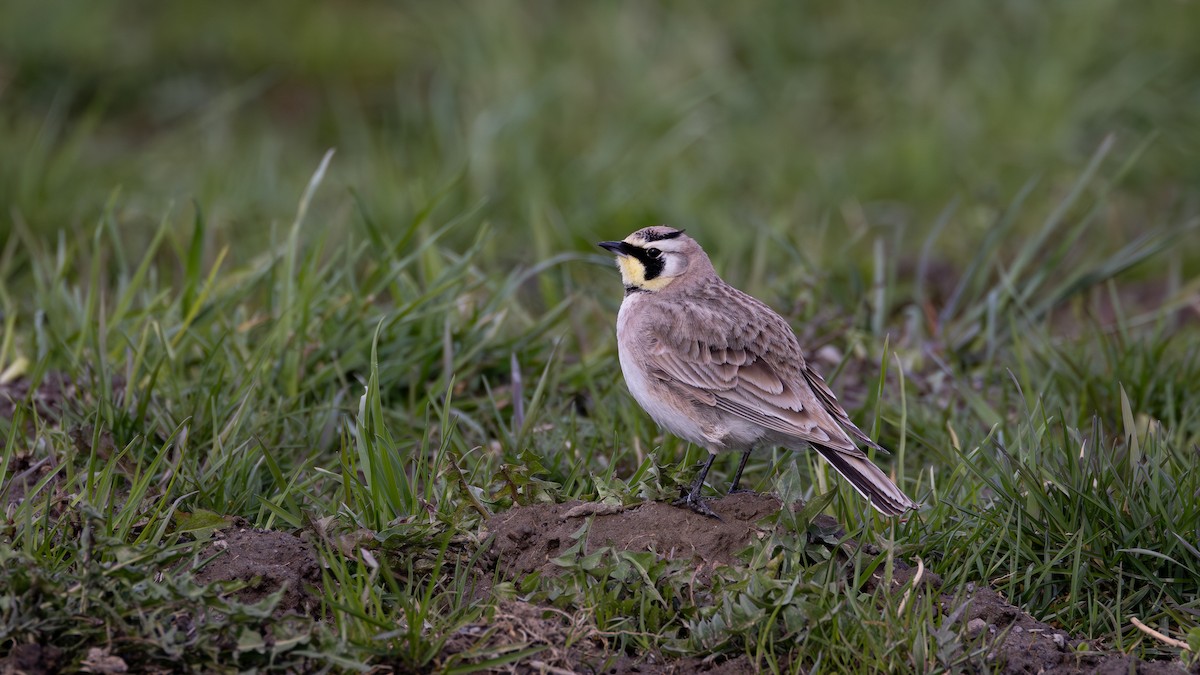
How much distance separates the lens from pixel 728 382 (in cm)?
444

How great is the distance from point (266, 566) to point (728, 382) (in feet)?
5.13

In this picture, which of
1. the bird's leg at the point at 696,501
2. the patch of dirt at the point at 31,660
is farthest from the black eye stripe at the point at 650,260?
the patch of dirt at the point at 31,660

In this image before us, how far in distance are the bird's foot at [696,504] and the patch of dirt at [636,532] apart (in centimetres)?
2

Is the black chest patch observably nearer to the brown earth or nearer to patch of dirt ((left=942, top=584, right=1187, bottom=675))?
the brown earth

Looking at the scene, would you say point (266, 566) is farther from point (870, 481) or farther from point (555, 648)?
point (870, 481)

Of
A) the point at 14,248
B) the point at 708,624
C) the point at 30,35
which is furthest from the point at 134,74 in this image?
the point at 708,624

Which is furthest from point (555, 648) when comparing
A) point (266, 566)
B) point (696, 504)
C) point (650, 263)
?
point (650, 263)

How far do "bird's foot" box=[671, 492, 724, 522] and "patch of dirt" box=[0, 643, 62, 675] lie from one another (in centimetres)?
176

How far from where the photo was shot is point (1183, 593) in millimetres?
4098

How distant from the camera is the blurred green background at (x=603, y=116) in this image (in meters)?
7.55

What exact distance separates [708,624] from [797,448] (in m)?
0.97

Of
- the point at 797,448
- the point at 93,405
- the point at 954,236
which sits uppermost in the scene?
the point at 93,405

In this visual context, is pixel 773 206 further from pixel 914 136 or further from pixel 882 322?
pixel 882 322

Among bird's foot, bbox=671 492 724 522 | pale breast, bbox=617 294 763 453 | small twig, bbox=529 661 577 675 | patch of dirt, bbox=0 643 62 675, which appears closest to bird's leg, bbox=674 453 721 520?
bird's foot, bbox=671 492 724 522
